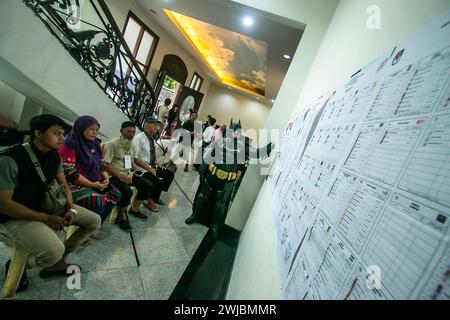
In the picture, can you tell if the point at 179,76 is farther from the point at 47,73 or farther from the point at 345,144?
the point at 345,144

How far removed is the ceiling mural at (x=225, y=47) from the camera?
6.84 m

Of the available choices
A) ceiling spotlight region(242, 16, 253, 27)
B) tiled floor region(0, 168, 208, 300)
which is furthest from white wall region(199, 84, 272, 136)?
tiled floor region(0, 168, 208, 300)

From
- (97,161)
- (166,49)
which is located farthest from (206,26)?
(97,161)

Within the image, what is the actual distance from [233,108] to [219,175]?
13115mm

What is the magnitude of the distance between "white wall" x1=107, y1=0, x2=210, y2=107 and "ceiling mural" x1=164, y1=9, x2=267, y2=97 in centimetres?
71

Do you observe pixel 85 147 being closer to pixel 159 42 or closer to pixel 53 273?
pixel 53 273

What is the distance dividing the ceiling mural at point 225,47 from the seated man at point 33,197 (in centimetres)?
581

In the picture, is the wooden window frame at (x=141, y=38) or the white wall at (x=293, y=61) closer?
the white wall at (x=293, y=61)

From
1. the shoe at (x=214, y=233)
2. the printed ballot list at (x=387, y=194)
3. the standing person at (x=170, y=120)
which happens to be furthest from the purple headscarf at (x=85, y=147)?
the standing person at (x=170, y=120)

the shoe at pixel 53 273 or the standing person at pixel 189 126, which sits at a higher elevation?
the standing person at pixel 189 126

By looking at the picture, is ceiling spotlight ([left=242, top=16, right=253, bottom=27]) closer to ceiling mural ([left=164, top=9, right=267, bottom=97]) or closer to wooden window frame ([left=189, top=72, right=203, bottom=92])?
ceiling mural ([left=164, top=9, right=267, bottom=97])

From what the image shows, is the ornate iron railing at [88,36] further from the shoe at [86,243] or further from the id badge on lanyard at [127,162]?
the shoe at [86,243]

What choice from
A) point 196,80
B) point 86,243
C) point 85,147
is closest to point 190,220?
point 86,243

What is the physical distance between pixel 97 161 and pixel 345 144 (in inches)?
93.7
